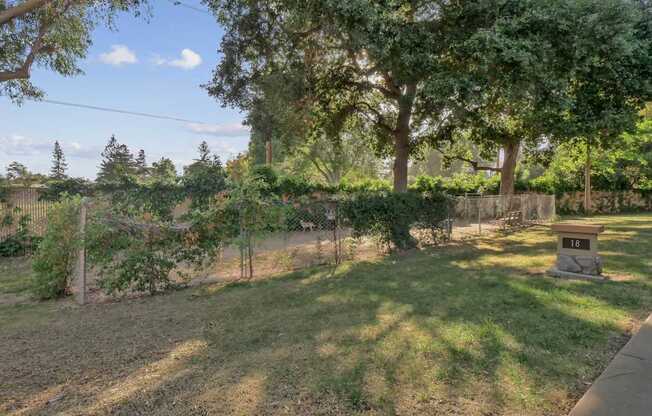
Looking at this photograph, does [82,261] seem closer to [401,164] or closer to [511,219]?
[401,164]

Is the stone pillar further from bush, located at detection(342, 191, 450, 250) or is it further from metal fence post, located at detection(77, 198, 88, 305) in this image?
metal fence post, located at detection(77, 198, 88, 305)

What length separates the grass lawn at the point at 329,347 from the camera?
253 centimetres

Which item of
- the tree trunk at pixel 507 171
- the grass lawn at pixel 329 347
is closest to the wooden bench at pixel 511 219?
the tree trunk at pixel 507 171

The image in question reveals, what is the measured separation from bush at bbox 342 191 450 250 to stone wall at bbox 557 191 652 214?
1698 centimetres

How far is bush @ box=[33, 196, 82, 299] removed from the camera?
535 cm

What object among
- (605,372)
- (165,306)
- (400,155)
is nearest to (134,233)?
(165,306)

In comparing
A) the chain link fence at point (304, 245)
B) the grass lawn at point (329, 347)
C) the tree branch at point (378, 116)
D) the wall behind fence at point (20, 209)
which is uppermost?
the tree branch at point (378, 116)

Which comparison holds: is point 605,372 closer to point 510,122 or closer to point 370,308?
point 370,308

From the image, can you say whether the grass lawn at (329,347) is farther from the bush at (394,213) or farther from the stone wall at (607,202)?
the stone wall at (607,202)

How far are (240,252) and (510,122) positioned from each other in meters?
11.4

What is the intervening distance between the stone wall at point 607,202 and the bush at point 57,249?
24558mm

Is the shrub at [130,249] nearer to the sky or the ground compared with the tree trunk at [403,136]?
nearer to the ground

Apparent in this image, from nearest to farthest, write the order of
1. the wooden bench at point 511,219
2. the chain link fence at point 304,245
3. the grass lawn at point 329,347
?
1. the grass lawn at point 329,347
2. the chain link fence at point 304,245
3. the wooden bench at point 511,219

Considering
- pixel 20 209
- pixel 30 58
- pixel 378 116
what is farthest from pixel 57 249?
pixel 378 116
